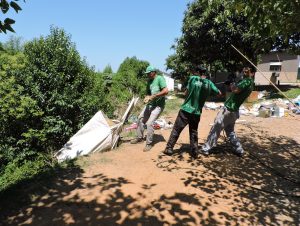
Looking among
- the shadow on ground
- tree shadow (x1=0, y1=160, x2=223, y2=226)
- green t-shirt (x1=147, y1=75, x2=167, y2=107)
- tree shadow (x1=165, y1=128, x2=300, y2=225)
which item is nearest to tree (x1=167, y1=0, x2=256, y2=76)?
tree shadow (x1=165, y1=128, x2=300, y2=225)

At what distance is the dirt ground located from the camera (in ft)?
14.8

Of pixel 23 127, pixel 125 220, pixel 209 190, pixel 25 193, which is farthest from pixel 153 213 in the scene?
pixel 23 127

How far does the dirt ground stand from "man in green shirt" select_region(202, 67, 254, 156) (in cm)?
29

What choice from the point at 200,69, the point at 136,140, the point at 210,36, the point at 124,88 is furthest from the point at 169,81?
the point at 200,69

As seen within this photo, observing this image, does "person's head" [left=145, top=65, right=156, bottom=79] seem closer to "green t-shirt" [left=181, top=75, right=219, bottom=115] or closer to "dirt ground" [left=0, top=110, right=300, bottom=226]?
"green t-shirt" [left=181, top=75, right=219, bottom=115]

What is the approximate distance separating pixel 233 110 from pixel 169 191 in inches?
98.0

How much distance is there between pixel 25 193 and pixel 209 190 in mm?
2941

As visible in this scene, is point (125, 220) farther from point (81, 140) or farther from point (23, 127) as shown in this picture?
point (23, 127)

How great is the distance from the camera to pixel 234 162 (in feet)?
22.6

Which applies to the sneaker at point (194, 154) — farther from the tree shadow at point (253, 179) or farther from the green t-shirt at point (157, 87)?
the green t-shirt at point (157, 87)

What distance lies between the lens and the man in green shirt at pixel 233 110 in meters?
6.70

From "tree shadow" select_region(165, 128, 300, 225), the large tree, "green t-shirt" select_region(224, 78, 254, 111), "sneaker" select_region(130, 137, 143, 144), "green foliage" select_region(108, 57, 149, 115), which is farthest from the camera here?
the large tree

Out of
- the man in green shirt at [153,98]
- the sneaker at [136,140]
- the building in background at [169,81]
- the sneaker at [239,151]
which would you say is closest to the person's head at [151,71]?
the man in green shirt at [153,98]

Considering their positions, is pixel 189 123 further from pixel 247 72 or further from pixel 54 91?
pixel 54 91
